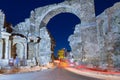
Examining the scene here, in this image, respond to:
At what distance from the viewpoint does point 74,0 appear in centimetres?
2838

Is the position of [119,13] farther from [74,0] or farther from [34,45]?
[34,45]

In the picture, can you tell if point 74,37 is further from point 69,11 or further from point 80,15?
point 69,11

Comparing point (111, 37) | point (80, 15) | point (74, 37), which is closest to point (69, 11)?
point (80, 15)

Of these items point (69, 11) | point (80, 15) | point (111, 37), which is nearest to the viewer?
point (111, 37)

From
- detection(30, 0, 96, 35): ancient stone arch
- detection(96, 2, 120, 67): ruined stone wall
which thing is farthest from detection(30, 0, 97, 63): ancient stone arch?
detection(96, 2, 120, 67): ruined stone wall

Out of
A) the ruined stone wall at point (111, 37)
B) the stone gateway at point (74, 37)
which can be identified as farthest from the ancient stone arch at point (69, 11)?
the ruined stone wall at point (111, 37)

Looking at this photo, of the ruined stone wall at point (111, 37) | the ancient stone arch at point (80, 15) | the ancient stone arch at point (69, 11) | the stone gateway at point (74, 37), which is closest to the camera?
the ruined stone wall at point (111, 37)

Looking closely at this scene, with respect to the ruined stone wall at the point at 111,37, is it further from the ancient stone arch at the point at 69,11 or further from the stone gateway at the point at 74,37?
the ancient stone arch at the point at 69,11

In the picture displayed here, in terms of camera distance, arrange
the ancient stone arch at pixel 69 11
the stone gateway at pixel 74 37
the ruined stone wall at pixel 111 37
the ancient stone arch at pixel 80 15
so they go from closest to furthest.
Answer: the ruined stone wall at pixel 111 37, the stone gateway at pixel 74 37, the ancient stone arch at pixel 80 15, the ancient stone arch at pixel 69 11

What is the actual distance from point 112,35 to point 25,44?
47.8 feet

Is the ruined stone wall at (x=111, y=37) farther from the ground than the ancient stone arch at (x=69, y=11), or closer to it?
closer to it

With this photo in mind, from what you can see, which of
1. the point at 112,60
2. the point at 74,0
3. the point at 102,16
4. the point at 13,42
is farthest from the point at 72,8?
the point at 112,60

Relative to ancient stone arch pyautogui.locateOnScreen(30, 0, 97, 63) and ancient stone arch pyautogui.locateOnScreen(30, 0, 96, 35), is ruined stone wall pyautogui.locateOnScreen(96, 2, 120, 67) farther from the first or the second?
ancient stone arch pyautogui.locateOnScreen(30, 0, 96, 35)

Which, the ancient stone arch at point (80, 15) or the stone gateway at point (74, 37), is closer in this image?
the stone gateway at point (74, 37)
